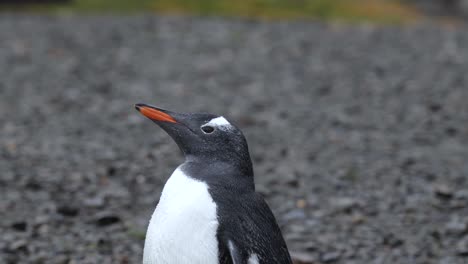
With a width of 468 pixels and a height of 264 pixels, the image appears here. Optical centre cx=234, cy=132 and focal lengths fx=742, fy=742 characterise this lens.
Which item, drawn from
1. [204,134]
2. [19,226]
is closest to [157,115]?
[204,134]

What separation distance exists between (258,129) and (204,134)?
5.96m

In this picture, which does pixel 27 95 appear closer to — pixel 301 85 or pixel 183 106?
pixel 183 106

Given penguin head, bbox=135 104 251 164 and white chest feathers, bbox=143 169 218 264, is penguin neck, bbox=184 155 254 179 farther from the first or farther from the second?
white chest feathers, bbox=143 169 218 264

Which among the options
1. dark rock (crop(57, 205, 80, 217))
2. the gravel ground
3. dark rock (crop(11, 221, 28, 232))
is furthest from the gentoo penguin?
dark rock (crop(57, 205, 80, 217))

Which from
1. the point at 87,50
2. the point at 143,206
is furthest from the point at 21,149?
the point at 87,50

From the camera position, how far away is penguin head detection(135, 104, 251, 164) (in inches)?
138

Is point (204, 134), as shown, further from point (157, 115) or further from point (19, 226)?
point (19, 226)

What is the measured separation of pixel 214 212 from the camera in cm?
322

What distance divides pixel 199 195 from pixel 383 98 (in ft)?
27.7

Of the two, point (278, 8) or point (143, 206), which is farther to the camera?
point (278, 8)

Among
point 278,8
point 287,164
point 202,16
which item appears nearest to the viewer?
point 287,164

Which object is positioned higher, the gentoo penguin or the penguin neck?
the penguin neck

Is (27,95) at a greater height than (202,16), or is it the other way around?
(202,16)

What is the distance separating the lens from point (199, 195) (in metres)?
3.26
